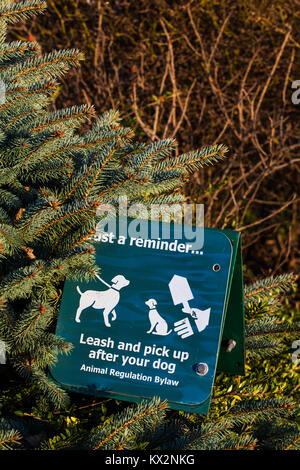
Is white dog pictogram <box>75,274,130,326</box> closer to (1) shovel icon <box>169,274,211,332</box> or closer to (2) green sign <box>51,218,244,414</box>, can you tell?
(2) green sign <box>51,218,244,414</box>

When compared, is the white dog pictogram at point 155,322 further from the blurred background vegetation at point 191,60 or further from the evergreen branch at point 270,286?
the blurred background vegetation at point 191,60

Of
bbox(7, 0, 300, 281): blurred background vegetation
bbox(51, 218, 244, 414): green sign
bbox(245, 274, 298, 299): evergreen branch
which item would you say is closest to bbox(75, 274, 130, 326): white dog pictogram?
bbox(51, 218, 244, 414): green sign

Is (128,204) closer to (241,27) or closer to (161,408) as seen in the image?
(161,408)

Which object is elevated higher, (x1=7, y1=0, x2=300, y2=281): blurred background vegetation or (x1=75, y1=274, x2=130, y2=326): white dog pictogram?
(x1=7, y1=0, x2=300, y2=281): blurred background vegetation

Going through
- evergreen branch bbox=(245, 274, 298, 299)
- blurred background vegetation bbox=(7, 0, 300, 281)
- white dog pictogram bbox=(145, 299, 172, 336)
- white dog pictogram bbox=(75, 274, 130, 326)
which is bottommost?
white dog pictogram bbox=(145, 299, 172, 336)

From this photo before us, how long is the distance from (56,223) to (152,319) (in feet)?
1.65

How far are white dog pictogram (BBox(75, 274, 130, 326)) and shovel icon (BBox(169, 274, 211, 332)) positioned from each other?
18 cm

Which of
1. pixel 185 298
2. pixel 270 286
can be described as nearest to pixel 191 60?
pixel 270 286

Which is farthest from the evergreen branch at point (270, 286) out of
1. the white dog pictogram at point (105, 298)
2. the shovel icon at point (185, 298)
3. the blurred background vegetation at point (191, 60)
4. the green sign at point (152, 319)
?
the blurred background vegetation at point (191, 60)

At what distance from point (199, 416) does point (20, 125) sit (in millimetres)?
1287

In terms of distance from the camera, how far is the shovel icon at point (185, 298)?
1885 millimetres

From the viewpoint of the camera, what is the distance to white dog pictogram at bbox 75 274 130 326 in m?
1.92

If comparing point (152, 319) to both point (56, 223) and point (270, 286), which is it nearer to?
point (56, 223)

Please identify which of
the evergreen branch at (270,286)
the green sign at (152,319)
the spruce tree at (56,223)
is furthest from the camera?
the evergreen branch at (270,286)
